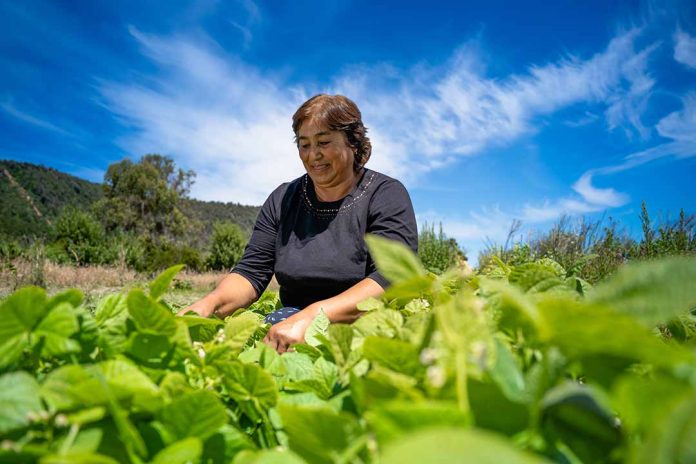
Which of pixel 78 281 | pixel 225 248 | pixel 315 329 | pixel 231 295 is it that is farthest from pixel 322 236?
pixel 225 248

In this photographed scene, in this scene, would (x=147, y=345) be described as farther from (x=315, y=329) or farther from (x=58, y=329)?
(x=315, y=329)

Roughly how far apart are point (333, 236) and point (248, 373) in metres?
1.85

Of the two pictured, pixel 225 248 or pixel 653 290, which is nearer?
pixel 653 290

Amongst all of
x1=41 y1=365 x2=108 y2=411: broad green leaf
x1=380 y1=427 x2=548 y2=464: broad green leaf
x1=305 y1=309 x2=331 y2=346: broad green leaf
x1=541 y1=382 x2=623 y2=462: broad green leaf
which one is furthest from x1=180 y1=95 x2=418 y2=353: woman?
x1=380 y1=427 x2=548 y2=464: broad green leaf

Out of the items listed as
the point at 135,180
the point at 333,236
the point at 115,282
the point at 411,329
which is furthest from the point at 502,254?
the point at 135,180

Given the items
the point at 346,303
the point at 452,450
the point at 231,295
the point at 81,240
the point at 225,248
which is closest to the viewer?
the point at 452,450

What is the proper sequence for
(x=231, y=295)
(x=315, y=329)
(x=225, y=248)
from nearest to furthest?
(x=315, y=329) < (x=231, y=295) < (x=225, y=248)

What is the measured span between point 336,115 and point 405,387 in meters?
2.25

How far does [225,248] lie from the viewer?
2395 centimetres

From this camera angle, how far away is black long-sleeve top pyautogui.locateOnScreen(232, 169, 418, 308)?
7.23ft

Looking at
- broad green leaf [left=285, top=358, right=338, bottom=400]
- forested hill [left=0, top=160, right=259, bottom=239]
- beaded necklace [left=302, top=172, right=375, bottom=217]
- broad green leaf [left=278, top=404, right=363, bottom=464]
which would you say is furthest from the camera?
forested hill [left=0, top=160, right=259, bottom=239]

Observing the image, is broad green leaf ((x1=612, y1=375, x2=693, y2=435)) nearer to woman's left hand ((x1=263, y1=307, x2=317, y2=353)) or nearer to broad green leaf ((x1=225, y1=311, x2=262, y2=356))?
broad green leaf ((x1=225, y1=311, x2=262, y2=356))

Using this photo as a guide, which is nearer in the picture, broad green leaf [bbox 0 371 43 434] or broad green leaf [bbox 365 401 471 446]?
broad green leaf [bbox 365 401 471 446]

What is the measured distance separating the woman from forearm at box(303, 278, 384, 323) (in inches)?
17.5
